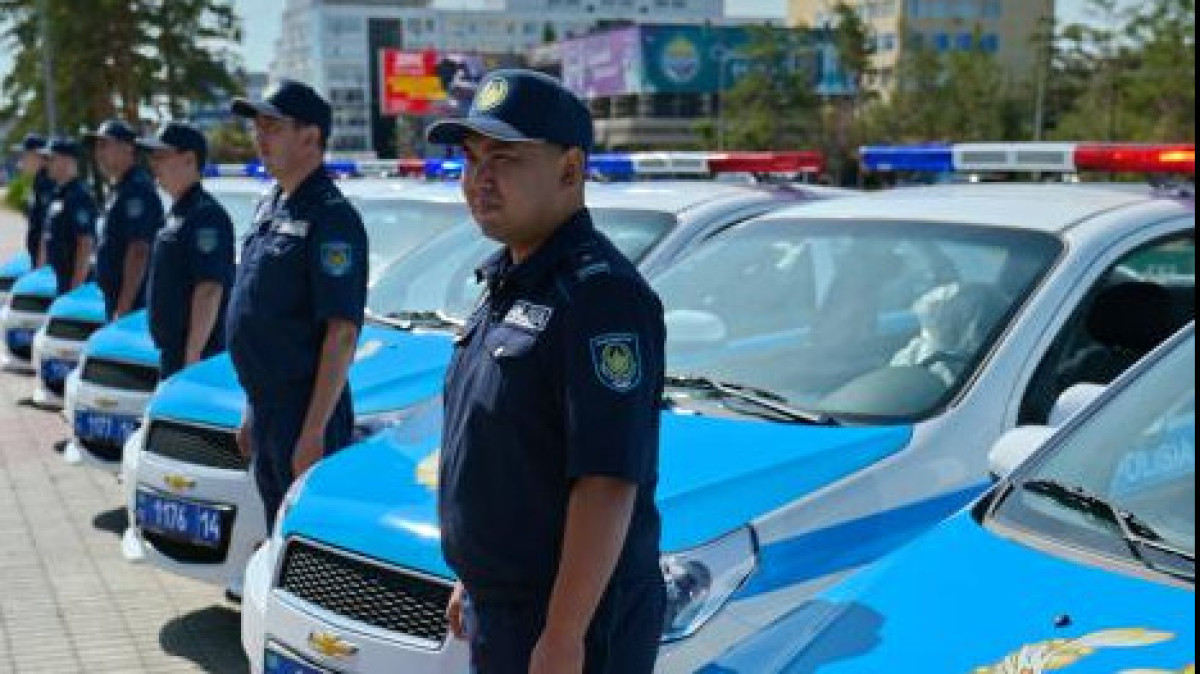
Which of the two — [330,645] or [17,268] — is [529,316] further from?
[17,268]

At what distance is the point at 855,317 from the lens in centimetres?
364

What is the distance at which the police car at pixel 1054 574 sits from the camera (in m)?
1.88

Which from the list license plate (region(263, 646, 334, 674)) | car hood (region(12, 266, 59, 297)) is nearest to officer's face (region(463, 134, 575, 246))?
license plate (region(263, 646, 334, 674))

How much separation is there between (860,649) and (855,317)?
1711 mm

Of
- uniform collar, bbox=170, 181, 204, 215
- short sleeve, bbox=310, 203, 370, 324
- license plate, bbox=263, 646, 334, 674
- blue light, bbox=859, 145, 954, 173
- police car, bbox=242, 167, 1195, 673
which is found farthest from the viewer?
uniform collar, bbox=170, 181, 204, 215

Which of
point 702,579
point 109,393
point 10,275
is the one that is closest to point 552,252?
point 702,579

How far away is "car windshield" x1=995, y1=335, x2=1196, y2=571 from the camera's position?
2.18 m

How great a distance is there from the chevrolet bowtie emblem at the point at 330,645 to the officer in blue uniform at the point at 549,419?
696mm

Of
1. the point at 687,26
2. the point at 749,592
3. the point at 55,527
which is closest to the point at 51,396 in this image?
the point at 55,527

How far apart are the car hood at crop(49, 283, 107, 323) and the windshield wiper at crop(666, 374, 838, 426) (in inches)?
212

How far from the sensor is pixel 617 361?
79.4 inches

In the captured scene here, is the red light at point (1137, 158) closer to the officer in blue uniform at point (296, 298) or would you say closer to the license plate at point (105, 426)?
the officer in blue uniform at point (296, 298)

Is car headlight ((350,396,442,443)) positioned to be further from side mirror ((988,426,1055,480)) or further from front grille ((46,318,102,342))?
front grille ((46,318,102,342))

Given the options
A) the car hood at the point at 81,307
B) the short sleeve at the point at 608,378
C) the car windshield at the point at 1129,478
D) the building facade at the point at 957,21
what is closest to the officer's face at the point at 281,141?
the short sleeve at the point at 608,378
